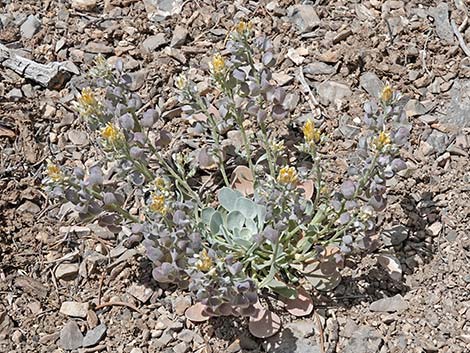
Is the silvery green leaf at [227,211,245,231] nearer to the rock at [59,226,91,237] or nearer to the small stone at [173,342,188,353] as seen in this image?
the small stone at [173,342,188,353]

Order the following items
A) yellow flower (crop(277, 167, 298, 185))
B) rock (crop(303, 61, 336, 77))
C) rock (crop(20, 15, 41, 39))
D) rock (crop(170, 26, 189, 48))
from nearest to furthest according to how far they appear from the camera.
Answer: yellow flower (crop(277, 167, 298, 185))
rock (crop(303, 61, 336, 77))
rock (crop(170, 26, 189, 48))
rock (crop(20, 15, 41, 39))

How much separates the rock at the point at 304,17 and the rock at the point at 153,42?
0.68 metres

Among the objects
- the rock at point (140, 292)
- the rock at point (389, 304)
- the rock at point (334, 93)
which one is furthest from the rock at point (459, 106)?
the rock at point (140, 292)

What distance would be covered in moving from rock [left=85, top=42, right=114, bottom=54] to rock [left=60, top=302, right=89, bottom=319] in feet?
4.66

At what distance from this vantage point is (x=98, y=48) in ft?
13.1

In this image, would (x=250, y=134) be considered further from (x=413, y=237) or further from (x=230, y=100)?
(x=413, y=237)

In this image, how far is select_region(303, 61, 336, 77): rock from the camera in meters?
3.79

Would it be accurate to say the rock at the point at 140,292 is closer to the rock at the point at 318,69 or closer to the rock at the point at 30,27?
the rock at the point at 318,69

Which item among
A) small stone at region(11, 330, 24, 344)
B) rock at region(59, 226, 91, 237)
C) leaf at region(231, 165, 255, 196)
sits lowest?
small stone at region(11, 330, 24, 344)

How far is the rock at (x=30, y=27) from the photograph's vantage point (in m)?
4.07

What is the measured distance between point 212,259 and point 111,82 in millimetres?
773

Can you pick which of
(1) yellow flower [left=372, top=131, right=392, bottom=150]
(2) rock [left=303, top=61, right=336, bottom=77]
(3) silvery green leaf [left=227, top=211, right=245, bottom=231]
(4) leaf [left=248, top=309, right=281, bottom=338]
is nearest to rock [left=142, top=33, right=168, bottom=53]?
(2) rock [left=303, top=61, right=336, bottom=77]

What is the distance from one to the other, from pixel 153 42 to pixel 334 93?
987mm

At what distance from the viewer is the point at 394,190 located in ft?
11.0
